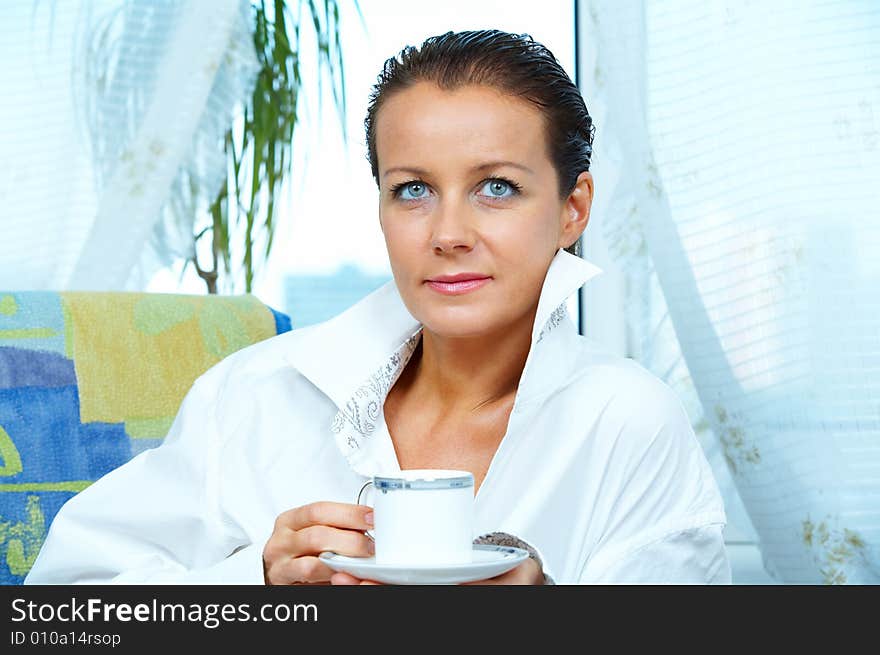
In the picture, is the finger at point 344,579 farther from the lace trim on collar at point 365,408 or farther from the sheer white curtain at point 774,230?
the sheer white curtain at point 774,230

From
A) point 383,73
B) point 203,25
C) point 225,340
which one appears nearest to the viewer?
point 383,73

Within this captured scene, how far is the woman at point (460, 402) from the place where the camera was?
115 cm

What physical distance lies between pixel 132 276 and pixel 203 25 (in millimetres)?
551

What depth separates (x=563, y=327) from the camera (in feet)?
4.17

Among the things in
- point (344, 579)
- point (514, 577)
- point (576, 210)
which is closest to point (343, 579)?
point (344, 579)

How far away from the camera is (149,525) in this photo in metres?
1.28

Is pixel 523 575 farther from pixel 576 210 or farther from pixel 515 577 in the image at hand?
pixel 576 210

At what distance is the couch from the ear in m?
0.69

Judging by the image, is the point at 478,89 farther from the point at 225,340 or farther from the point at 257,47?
the point at 257,47

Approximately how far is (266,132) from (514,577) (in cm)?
164

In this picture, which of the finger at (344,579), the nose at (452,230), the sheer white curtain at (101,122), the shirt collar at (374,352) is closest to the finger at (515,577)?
the finger at (344,579)

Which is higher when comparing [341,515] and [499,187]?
[499,187]

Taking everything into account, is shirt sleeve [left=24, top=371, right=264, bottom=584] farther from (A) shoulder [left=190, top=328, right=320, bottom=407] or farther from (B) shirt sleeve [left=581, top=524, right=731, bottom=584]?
(B) shirt sleeve [left=581, top=524, right=731, bottom=584]
